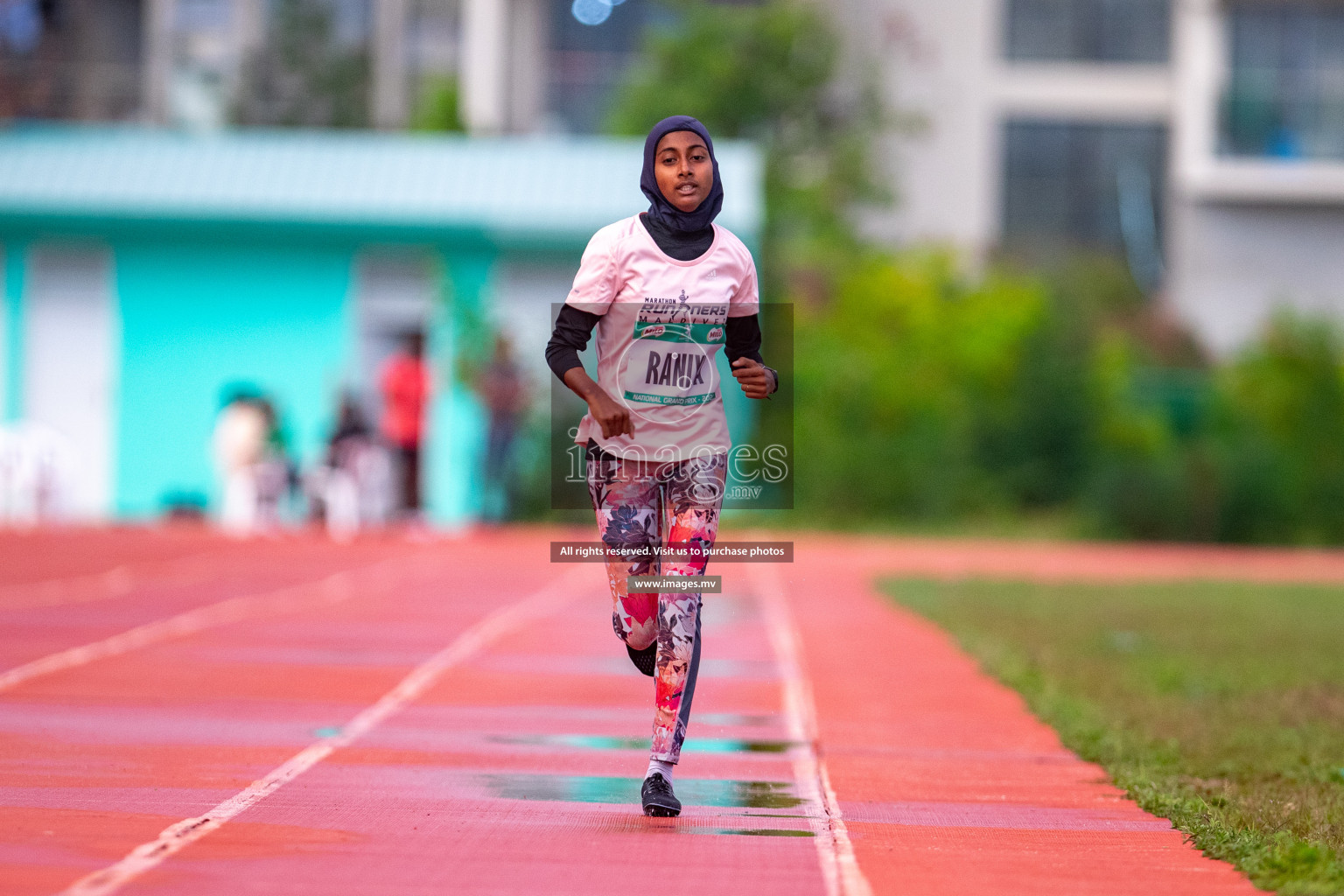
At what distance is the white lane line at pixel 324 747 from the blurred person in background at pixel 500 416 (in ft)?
23.9

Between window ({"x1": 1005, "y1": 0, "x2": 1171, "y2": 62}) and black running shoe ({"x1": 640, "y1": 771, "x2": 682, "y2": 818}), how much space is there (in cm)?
3707

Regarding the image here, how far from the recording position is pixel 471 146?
23.7m

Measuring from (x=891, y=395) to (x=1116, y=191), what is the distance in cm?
1952

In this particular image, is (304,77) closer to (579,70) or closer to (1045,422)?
(579,70)

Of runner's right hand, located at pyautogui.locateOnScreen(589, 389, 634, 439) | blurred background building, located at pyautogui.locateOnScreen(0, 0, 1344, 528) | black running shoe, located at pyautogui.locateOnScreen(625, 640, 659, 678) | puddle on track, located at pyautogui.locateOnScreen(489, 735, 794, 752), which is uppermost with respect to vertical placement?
blurred background building, located at pyautogui.locateOnScreen(0, 0, 1344, 528)

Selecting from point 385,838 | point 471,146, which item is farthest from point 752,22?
point 385,838

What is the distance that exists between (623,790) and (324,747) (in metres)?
1.32

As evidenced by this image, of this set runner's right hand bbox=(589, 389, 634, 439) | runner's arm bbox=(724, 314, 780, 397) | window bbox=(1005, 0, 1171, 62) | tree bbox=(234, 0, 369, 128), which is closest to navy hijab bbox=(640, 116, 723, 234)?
runner's arm bbox=(724, 314, 780, 397)

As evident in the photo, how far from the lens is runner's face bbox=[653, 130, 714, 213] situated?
520 centimetres

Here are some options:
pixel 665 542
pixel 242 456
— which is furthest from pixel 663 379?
pixel 242 456

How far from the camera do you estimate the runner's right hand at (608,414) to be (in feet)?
16.5

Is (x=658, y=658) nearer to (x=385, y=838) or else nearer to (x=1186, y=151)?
(x=385, y=838)

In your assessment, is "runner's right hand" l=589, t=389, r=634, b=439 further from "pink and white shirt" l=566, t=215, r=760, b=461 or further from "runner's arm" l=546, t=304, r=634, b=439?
"pink and white shirt" l=566, t=215, r=760, b=461

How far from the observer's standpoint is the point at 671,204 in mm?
5246
